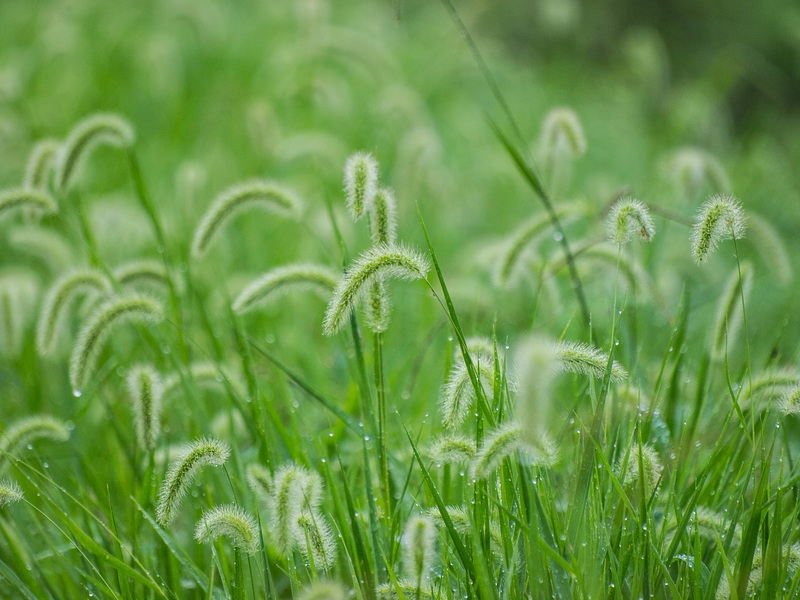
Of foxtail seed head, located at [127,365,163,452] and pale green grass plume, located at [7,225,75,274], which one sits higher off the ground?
pale green grass plume, located at [7,225,75,274]

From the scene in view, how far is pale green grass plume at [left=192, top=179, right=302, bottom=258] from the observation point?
2025 millimetres

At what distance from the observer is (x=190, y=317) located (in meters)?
2.54

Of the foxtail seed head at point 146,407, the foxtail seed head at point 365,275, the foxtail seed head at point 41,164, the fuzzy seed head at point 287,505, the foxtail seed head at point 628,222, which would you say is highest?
the foxtail seed head at point 41,164

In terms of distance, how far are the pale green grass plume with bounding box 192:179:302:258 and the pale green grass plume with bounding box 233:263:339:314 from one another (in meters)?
0.35

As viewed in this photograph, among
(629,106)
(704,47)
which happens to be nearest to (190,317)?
(629,106)

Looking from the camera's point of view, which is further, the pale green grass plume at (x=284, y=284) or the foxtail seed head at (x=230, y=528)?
the pale green grass plume at (x=284, y=284)

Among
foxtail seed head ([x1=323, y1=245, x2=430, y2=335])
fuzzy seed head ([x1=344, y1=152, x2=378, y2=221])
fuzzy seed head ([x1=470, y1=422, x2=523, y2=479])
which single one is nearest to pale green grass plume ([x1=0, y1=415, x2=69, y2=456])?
foxtail seed head ([x1=323, y1=245, x2=430, y2=335])

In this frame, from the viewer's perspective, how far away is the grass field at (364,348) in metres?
1.39

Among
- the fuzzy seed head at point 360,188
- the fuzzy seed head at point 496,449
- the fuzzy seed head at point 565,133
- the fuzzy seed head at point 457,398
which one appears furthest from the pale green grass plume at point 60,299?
the fuzzy seed head at point 565,133

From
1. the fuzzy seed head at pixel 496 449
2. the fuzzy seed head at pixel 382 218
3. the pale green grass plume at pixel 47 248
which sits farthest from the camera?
the pale green grass plume at pixel 47 248

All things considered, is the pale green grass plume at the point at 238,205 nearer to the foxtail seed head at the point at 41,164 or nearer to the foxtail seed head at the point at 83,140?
the foxtail seed head at the point at 83,140

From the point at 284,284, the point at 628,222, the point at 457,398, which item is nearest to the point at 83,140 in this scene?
the point at 284,284

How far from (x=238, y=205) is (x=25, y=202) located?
712 mm

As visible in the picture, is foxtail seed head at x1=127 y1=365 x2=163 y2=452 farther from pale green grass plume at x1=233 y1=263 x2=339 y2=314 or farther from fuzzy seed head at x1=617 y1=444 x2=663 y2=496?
fuzzy seed head at x1=617 y1=444 x2=663 y2=496
